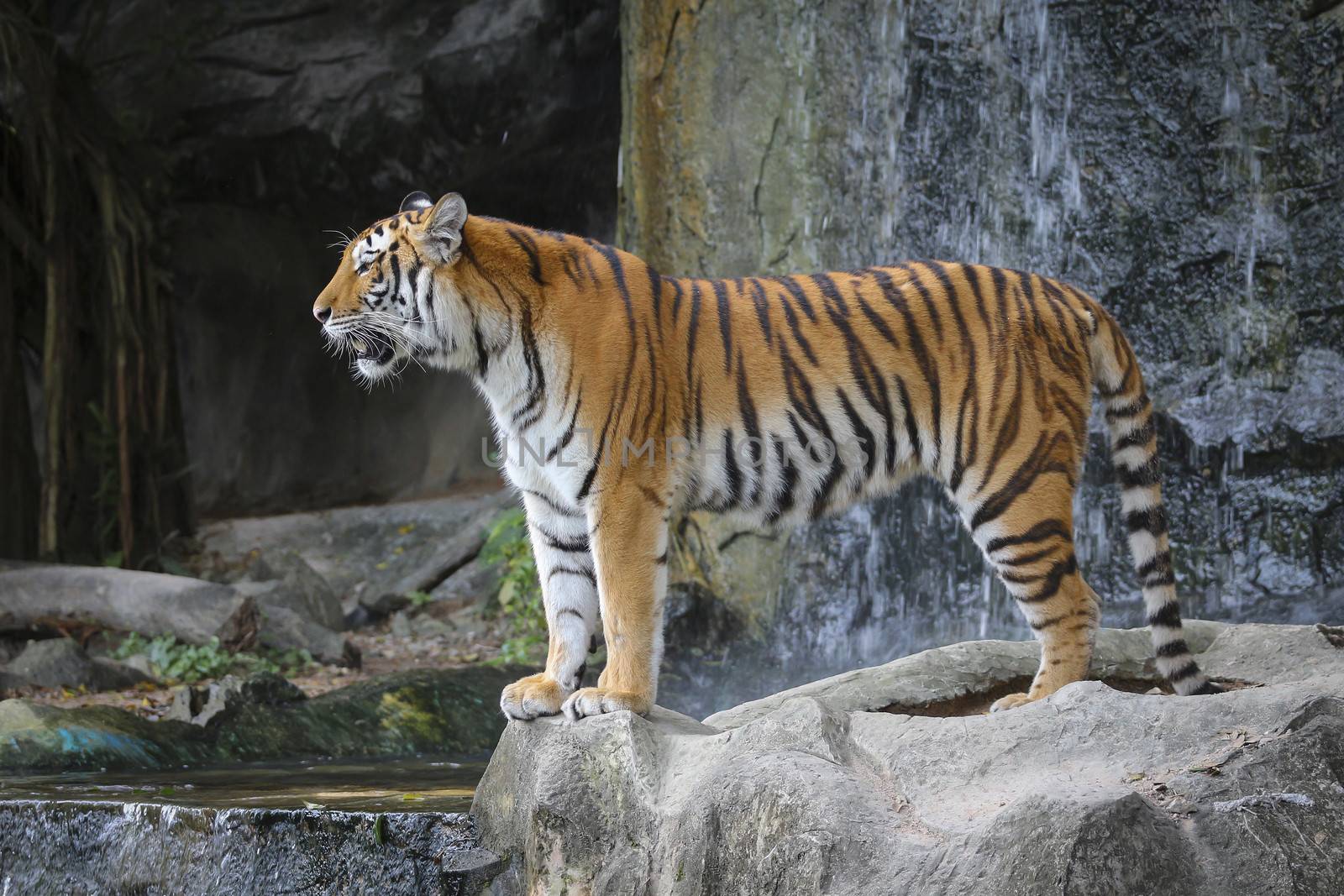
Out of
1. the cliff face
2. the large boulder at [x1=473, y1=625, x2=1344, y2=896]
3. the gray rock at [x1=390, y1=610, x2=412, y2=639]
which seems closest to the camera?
the large boulder at [x1=473, y1=625, x2=1344, y2=896]

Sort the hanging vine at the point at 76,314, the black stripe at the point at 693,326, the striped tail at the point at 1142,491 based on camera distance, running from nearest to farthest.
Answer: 1. the striped tail at the point at 1142,491
2. the black stripe at the point at 693,326
3. the hanging vine at the point at 76,314

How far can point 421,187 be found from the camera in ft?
37.6

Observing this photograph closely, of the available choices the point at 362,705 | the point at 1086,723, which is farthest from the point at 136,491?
the point at 1086,723

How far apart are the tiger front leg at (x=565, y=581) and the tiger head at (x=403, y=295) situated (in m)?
0.55

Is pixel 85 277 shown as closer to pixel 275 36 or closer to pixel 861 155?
pixel 275 36

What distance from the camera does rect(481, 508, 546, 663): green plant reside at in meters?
8.44

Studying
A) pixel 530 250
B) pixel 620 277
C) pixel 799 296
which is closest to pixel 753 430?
pixel 799 296

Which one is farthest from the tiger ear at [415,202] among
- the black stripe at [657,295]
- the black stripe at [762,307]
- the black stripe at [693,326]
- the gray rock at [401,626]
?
the gray rock at [401,626]

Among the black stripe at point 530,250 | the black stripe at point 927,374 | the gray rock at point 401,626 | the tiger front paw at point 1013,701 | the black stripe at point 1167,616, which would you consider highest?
the black stripe at point 530,250

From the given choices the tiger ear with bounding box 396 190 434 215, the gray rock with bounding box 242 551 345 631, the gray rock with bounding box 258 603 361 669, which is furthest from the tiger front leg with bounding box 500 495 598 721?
the gray rock with bounding box 242 551 345 631

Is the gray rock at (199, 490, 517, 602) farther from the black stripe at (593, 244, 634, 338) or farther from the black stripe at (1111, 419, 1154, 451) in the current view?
the black stripe at (1111, 419, 1154, 451)

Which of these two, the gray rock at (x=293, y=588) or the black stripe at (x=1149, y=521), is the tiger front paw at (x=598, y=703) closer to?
the black stripe at (x=1149, y=521)

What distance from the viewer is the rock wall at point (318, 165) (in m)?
10.8

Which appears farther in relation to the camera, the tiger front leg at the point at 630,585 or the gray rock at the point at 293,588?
the gray rock at the point at 293,588
